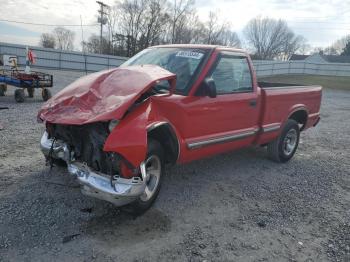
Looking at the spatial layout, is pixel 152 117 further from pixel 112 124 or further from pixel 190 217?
pixel 190 217

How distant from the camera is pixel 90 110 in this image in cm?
346

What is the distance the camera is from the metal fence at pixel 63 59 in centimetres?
2528

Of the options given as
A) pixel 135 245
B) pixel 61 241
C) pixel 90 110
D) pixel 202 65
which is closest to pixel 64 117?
pixel 90 110

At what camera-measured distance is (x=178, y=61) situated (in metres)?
4.81

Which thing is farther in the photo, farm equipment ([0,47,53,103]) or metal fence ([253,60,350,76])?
metal fence ([253,60,350,76])

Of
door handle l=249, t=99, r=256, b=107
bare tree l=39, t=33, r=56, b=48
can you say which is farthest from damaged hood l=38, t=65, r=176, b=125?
bare tree l=39, t=33, r=56, b=48

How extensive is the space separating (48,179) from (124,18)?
45.1 meters

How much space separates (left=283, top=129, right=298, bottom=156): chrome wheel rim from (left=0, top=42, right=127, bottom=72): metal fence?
886 inches

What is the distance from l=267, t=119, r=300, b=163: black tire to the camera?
6.43 metres

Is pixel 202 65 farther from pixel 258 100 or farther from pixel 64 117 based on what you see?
pixel 64 117

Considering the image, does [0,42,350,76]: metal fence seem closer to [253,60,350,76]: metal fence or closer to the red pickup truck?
[253,60,350,76]: metal fence

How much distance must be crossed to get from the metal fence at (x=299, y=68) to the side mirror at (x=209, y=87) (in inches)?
1195

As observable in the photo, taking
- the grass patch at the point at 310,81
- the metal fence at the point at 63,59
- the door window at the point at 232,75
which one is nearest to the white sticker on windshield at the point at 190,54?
the door window at the point at 232,75

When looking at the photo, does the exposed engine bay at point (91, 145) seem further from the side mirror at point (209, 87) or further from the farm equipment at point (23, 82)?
the farm equipment at point (23, 82)
